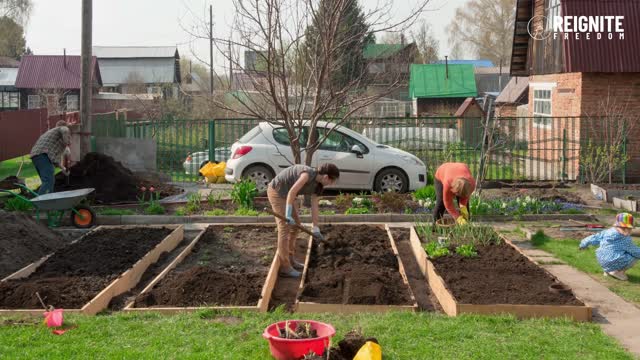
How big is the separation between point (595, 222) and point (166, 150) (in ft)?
36.0

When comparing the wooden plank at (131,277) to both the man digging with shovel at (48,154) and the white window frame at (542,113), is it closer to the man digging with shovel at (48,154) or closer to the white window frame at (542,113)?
the man digging with shovel at (48,154)

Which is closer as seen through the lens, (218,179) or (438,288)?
(438,288)

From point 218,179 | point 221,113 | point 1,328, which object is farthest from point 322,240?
point 221,113

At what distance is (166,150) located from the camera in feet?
62.9

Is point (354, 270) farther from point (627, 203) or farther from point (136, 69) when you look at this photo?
point (136, 69)

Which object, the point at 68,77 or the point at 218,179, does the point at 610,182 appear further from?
the point at 68,77

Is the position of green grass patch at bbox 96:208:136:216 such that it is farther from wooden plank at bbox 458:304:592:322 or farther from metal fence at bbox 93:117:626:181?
wooden plank at bbox 458:304:592:322

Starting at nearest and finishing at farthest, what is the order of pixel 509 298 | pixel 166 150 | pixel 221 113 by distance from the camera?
pixel 509 298, pixel 166 150, pixel 221 113

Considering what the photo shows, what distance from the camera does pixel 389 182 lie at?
15.6 m

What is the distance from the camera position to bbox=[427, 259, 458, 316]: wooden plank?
713 cm

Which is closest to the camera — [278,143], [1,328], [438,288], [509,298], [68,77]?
[1,328]

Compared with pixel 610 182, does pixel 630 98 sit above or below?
above

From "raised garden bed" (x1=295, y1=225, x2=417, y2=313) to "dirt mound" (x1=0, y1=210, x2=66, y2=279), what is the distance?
144 inches

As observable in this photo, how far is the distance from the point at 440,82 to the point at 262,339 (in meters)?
39.8
